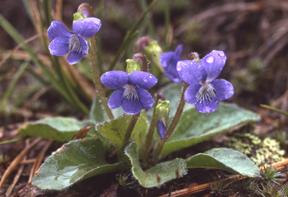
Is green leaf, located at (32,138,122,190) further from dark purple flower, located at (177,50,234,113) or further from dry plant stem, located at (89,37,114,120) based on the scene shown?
dark purple flower, located at (177,50,234,113)

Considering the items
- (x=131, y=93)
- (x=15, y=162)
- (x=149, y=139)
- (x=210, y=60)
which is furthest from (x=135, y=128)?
(x=15, y=162)

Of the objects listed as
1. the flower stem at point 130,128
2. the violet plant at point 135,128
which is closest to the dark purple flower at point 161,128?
the violet plant at point 135,128

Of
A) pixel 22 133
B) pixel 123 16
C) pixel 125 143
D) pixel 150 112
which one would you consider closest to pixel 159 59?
pixel 150 112

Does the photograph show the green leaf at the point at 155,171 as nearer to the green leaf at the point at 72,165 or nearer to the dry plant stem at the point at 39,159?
the green leaf at the point at 72,165

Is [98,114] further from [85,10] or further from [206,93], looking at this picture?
[206,93]

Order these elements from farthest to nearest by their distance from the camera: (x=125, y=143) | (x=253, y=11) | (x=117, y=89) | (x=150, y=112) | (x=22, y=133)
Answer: (x=253, y=11)
(x=150, y=112)
(x=22, y=133)
(x=125, y=143)
(x=117, y=89)

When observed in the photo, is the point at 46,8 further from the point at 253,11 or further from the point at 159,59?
the point at 253,11

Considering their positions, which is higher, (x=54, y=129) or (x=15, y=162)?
(x=54, y=129)
